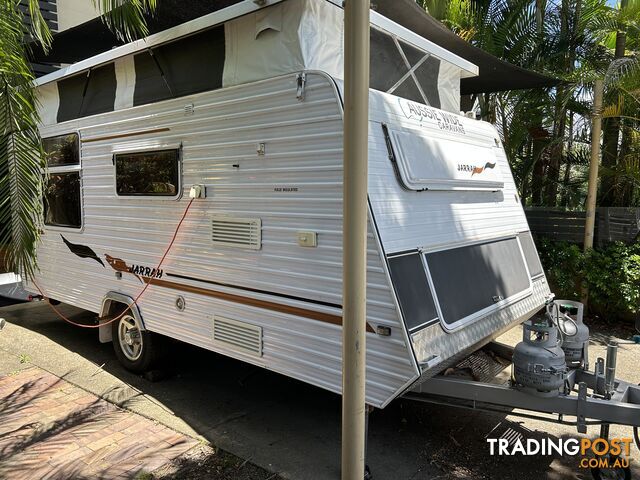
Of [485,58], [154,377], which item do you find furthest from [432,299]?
[485,58]

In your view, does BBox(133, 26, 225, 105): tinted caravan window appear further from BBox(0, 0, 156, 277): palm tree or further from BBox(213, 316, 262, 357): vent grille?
BBox(213, 316, 262, 357): vent grille

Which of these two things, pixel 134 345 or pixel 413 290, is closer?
pixel 413 290

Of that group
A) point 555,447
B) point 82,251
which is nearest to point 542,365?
point 555,447

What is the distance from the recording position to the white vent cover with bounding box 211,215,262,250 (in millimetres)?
3621

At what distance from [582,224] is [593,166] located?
955 mm

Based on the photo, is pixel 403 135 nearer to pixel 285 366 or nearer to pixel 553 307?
pixel 553 307

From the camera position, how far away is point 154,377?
4.80 meters

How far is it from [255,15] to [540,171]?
659cm

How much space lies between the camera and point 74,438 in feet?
12.3

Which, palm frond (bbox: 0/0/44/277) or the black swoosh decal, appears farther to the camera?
the black swoosh decal

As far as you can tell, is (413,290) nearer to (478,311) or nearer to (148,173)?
(478,311)

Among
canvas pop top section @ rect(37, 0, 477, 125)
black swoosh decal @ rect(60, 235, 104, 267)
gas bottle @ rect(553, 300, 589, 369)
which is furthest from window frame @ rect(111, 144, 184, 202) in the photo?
gas bottle @ rect(553, 300, 589, 369)

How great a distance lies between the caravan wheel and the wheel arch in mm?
69

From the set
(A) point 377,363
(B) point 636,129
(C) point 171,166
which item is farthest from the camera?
(B) point 636,129
